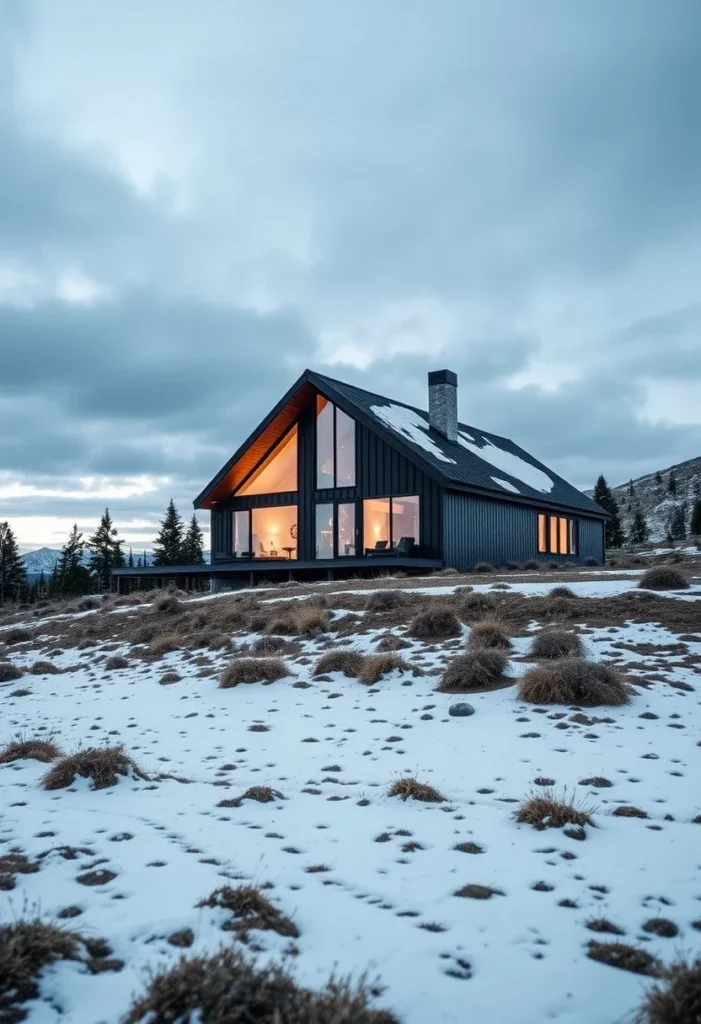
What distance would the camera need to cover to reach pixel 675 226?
24.7 metres

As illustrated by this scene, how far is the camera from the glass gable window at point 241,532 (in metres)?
27.0

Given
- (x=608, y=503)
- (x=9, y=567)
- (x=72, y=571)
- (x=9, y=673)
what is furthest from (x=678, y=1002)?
(x=9, y=567)

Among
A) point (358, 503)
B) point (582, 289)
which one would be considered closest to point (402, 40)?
point (358, 503)

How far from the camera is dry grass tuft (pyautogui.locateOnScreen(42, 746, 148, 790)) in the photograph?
6152mm

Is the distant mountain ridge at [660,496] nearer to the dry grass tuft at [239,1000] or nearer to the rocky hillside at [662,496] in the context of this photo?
the rocky hillside at [662,496]

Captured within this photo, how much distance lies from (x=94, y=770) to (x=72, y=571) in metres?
52.1

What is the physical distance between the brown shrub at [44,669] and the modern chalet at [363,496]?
10108 millimetres

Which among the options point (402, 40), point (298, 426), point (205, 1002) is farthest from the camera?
point (298, 426)

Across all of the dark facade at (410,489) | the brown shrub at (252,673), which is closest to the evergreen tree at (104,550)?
the dark facade at (410,489)

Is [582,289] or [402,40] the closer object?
[402,40]

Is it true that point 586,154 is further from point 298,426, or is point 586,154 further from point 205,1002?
point 205,1002

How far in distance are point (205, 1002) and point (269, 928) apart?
956 mm

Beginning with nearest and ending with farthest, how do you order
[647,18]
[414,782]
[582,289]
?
[414,782] → [647,18] → [582,289]

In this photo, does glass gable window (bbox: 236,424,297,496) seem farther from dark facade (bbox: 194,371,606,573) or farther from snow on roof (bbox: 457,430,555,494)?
snow on roof (bbox: 457,430,555,494)
